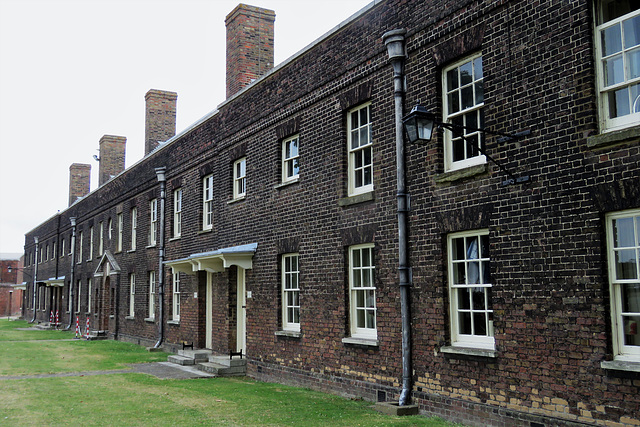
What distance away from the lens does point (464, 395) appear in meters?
9.35

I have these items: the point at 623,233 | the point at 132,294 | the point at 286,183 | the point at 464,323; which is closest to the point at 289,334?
the point at 286,183

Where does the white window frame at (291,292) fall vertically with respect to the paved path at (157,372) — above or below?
above

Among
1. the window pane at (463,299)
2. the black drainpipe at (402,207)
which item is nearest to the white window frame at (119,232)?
the black drainpipe at (402,207)

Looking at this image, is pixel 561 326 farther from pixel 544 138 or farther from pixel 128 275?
pixel 128 275

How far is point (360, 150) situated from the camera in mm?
12523

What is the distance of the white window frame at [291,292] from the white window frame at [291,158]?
1.91 meters

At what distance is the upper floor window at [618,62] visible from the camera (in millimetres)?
7621

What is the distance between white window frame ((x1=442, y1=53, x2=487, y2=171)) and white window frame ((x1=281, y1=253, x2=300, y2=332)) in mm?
5309

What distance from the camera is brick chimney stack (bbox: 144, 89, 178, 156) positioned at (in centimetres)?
2923

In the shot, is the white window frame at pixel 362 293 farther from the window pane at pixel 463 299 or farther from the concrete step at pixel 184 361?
the concrete step at pixel 184 361

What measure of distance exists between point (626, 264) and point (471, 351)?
105 inches

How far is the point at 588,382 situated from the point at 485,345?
1.89 meters

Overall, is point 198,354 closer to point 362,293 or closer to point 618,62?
point 362,293

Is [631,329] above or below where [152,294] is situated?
below
